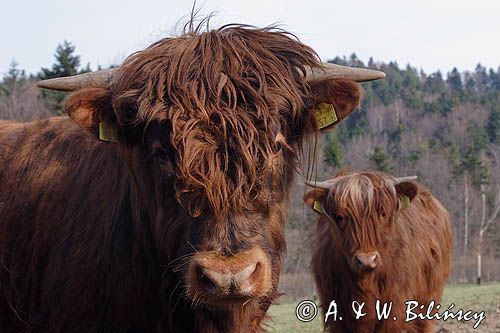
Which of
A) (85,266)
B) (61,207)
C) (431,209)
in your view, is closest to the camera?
(85,266)

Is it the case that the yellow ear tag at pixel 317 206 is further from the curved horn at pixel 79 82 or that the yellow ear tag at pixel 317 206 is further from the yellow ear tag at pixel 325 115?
the curved horn at pixel 79 82

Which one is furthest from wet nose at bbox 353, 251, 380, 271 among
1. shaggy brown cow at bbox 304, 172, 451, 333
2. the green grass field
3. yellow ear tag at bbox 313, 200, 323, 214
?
the green grass field

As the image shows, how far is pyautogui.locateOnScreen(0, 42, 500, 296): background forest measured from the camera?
1617 inches

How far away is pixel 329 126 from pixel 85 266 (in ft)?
4.86

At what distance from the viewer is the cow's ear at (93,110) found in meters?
3.71

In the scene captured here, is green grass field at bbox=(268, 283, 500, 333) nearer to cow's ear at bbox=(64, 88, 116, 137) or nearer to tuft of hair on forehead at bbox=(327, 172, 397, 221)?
tuft of hair on forehead at bbox=(327, 172, 397, 221)

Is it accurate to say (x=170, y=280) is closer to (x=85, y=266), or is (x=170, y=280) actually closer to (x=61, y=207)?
(x=85, y=266)

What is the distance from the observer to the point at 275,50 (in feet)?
12.5

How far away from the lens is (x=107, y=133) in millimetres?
Answer: 3797

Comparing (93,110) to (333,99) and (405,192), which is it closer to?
(333,99)

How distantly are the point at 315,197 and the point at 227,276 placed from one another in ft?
22.5

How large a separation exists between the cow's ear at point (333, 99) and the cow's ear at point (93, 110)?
103cm

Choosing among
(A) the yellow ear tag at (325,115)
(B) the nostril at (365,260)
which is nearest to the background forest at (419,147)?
(A) the yellow ear tag at (325,115)

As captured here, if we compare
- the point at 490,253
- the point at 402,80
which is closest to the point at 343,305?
the point at 490,253
